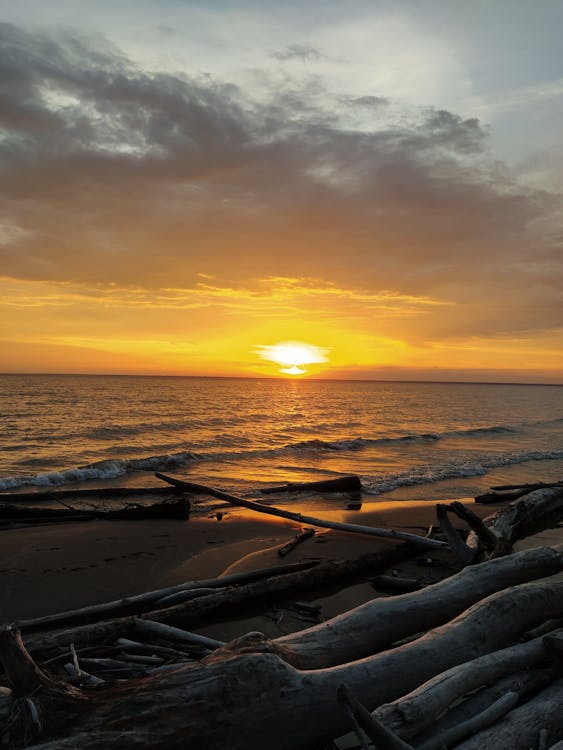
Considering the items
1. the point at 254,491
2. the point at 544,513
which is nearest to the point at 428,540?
the point at 544,513

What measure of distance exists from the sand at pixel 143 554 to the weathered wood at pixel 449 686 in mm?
2677

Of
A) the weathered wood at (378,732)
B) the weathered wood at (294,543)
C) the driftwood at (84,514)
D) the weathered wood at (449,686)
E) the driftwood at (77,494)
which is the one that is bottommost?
the driftwood at (77,494)

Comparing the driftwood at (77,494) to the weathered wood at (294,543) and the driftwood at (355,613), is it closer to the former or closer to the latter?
the weathered wood at (294,543)

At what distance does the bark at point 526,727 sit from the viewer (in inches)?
115

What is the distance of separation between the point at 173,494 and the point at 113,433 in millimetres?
17904

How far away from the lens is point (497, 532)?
7.93 m

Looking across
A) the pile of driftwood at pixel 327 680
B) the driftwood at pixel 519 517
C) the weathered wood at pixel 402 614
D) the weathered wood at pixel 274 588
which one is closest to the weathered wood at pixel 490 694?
the pile of driftwood at pixel 327 680

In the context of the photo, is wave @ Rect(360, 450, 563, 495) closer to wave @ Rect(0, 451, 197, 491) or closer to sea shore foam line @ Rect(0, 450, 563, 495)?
sea shore foam line @ Rect(0, 450, 563, 495)

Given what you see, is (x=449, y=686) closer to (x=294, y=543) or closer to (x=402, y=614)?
(x=402, y=614)

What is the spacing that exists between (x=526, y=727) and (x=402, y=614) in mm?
1295

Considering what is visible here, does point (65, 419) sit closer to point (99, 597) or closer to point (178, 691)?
point (99, 597)

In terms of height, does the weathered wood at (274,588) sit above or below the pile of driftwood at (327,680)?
below

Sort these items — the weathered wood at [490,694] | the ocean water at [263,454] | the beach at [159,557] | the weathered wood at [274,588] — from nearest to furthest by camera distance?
the weathered wood at [490,694] < the weathered wood at [274,588] < the beach at [159,557] < the ocean water at [263,454]

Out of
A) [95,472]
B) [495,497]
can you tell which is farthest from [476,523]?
[95,472]
